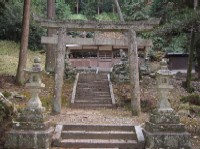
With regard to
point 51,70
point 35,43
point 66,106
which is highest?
point 35,43

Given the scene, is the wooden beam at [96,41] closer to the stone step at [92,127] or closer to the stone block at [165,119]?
the stone step at [92,127]

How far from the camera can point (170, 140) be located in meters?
8.09

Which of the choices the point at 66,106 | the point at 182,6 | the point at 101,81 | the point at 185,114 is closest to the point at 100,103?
the point at 66,106

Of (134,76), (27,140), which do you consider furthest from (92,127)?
(134,76)

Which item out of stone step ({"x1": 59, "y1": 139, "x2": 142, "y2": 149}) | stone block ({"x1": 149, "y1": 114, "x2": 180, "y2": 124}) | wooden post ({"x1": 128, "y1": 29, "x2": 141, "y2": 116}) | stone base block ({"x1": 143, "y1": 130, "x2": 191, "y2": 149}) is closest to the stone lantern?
stone block ({"x1": 149, "y1": 114, "x2": 180, "y2": 124})

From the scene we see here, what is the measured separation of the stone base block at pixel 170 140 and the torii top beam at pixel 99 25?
20.6 feet

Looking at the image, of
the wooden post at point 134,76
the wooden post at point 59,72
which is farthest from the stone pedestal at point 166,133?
the wooden post at point 59,72

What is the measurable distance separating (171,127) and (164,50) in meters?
26.9

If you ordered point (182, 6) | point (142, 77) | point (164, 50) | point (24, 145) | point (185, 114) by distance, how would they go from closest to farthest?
point (24, 145) → point (185, 114) → point (182, 6) → point (142, 77) → point (164, 50)

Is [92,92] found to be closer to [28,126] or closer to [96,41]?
[96,41]

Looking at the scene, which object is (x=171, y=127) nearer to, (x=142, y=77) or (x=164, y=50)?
(x=142, y=77)

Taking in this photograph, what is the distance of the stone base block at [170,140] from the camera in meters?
8.08

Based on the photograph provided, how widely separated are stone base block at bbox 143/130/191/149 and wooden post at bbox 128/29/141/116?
5072 mm

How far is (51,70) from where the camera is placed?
21.4 m
